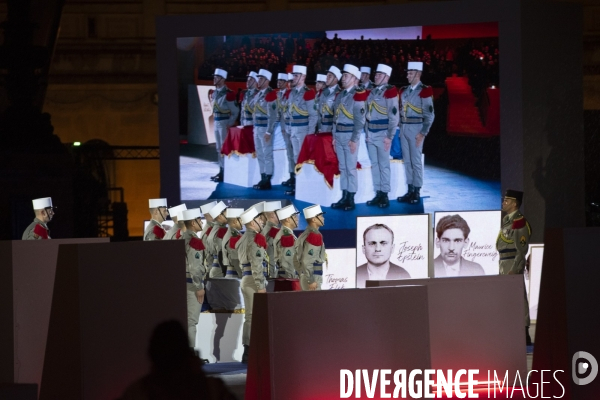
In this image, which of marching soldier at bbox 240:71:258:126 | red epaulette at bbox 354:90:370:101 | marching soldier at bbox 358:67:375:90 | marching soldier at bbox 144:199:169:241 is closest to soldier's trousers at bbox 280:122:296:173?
marching soldier at bbox 240:71:258:126

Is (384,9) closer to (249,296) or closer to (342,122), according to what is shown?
(342,122)

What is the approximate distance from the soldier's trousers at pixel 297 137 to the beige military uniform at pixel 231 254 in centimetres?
379

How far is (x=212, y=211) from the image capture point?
37.8ft

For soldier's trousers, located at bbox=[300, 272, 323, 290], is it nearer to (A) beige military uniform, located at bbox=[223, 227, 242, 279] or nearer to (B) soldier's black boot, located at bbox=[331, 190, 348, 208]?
(A) beige military uniform, located at bbox=[223, 227, 242, 279]

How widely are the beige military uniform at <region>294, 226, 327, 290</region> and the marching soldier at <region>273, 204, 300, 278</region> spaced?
0.62ft

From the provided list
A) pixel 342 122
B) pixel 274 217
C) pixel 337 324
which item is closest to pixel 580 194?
pixel 342 122

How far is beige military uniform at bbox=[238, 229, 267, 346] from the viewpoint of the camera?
9531mm

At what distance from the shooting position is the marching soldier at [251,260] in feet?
31.3

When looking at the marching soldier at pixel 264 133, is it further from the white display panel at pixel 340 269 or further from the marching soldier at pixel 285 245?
the marching soldier at pixel 285 245

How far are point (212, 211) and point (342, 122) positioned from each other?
2.96m

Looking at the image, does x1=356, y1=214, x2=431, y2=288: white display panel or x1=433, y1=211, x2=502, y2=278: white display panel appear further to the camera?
x1=433, y1=211, x2=502, y2=278: white display panel

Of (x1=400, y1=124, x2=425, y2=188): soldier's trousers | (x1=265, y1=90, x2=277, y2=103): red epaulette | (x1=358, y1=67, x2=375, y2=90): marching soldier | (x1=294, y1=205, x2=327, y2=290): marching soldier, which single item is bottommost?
(x1=294, y1=205, x2=327, y2=290): marching soldier

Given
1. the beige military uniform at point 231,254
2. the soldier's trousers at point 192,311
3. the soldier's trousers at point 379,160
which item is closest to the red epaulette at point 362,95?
the soldier's trousers at point 379,160

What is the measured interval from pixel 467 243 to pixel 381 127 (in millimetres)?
2587
